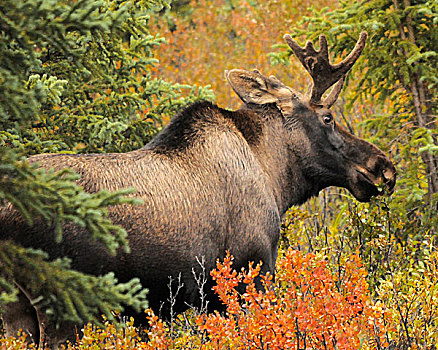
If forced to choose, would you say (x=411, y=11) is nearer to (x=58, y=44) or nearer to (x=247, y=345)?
(x=247, y=345)

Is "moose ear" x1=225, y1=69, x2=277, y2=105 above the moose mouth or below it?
above

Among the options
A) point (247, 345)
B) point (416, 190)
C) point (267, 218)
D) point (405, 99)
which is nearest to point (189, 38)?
point (405, 99)

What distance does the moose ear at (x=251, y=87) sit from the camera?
5.95 m

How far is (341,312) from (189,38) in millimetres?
17740

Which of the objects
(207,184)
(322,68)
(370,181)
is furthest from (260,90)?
(207,184)

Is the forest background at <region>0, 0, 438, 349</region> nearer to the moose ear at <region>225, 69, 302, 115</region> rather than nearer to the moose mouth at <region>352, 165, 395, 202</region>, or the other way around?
the moose mouth at <region>352, 165, 395, 202</region>

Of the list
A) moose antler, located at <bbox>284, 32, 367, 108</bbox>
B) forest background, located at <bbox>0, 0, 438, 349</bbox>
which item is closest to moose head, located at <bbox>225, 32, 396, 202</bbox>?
moose antler, located at <bbox>284, 32, 367, 108</bbox>

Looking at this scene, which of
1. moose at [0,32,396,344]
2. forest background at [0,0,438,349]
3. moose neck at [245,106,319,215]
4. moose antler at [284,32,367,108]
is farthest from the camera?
moose antler at [284,32,367,108]

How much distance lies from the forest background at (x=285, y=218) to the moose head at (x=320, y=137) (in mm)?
297

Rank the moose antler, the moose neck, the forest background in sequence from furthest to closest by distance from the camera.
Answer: the moose antler < the moose neck < the forest background

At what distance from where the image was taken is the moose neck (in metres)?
5.72

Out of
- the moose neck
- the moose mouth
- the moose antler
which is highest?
the moose antler

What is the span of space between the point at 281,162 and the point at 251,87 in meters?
0.74

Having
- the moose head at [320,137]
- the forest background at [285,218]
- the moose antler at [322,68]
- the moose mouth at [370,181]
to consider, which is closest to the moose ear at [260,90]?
the moose head at [320,137]
